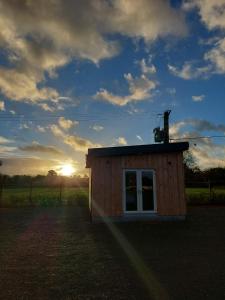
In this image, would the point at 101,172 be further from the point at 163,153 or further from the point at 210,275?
the point at 210,275

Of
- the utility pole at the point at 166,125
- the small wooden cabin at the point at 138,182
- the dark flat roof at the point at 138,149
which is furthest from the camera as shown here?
the utility pole at the point at 166,125

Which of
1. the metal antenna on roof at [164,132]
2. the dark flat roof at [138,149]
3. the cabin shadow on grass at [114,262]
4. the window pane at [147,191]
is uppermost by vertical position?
the metal antenna on roof at [164,132]

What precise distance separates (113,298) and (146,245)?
400 cm

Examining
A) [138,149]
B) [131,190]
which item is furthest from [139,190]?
[138,149]

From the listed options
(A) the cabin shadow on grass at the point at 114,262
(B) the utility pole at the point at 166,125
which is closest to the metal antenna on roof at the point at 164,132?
(B) the utility pole at the point at 166,125

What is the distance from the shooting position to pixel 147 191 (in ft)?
44.3

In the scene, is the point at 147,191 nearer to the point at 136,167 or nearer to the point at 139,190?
the point at 139,190

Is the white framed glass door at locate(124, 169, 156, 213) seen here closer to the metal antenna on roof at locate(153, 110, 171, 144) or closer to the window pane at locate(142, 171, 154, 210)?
the window pane at locate(142, 171, 154, 210)

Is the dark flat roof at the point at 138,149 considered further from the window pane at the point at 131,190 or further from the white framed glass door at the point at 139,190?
the window pane at the point at 131,190

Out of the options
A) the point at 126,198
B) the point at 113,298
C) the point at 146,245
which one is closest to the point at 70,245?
the point at 146,245

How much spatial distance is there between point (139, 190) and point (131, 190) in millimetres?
366

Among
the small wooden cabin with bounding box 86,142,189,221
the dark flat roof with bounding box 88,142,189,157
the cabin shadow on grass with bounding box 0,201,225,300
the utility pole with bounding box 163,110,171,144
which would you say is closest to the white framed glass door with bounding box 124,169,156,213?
the small wooden cabin with bounding box 86,142,189,221

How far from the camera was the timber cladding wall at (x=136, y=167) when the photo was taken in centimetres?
1339

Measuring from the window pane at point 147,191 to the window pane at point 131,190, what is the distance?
0.41 m
